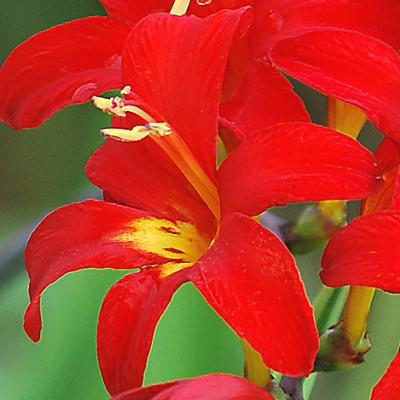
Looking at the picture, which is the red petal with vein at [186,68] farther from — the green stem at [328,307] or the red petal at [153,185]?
the green stem at [328,307]

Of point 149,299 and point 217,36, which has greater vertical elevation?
point 217,36

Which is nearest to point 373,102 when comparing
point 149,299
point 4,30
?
point 149,299

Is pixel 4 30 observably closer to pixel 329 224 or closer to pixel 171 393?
pixel 329 224

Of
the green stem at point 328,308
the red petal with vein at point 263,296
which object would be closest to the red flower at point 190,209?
the red petal with vein at point 263,296


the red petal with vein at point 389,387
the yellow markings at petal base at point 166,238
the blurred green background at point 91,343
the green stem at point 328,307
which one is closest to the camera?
the red petal with vein at point 389,387

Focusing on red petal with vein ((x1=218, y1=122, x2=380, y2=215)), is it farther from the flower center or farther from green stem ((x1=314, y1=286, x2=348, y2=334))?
green stem ((x1=314, y1=286, x2=348, y2=334))

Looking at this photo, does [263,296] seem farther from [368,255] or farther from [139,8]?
[139,8]
